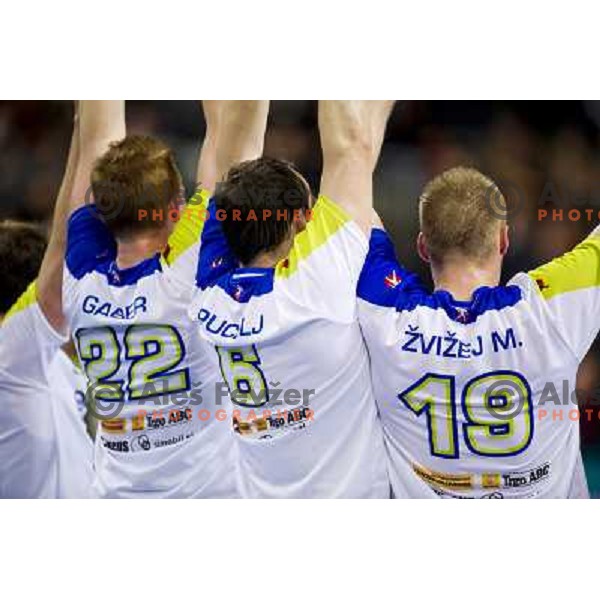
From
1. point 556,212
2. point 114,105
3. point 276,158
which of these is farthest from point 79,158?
point 556,212

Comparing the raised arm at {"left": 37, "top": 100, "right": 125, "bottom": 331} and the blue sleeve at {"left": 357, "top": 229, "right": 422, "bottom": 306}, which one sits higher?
the raised arm at {"left": 37, "top": 100, "right": 125, "bottom": 331}

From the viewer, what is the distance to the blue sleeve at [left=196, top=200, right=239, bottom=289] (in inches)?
163

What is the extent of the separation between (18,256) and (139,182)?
541 mm

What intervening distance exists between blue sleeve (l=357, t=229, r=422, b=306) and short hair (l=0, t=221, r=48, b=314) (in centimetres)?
119

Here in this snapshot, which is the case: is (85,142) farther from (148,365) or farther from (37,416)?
(37,416)

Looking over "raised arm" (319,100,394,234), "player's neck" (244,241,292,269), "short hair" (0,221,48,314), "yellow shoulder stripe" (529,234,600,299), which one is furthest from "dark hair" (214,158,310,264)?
"yellow shoulder stripe" (529,234,600,299)

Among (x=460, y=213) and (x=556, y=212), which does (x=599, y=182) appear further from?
(x=460, y=213)

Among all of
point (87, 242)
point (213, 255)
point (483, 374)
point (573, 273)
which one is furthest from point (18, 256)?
point (573, 273)

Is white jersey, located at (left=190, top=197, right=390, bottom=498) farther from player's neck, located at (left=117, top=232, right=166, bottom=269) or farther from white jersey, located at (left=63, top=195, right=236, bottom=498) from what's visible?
player's neck, located at (left=117, top=232, right=166, bottom=269)

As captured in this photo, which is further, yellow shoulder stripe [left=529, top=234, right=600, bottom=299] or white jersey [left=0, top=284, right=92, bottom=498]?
white jersey [left=0, top=284, right=92, bottom=498]

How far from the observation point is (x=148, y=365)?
14.0 ft

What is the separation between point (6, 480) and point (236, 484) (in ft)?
2.95

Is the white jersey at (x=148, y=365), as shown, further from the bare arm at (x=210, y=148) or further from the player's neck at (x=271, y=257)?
the player's neck at (x=271, y=257)

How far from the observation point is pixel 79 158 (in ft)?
13.9
